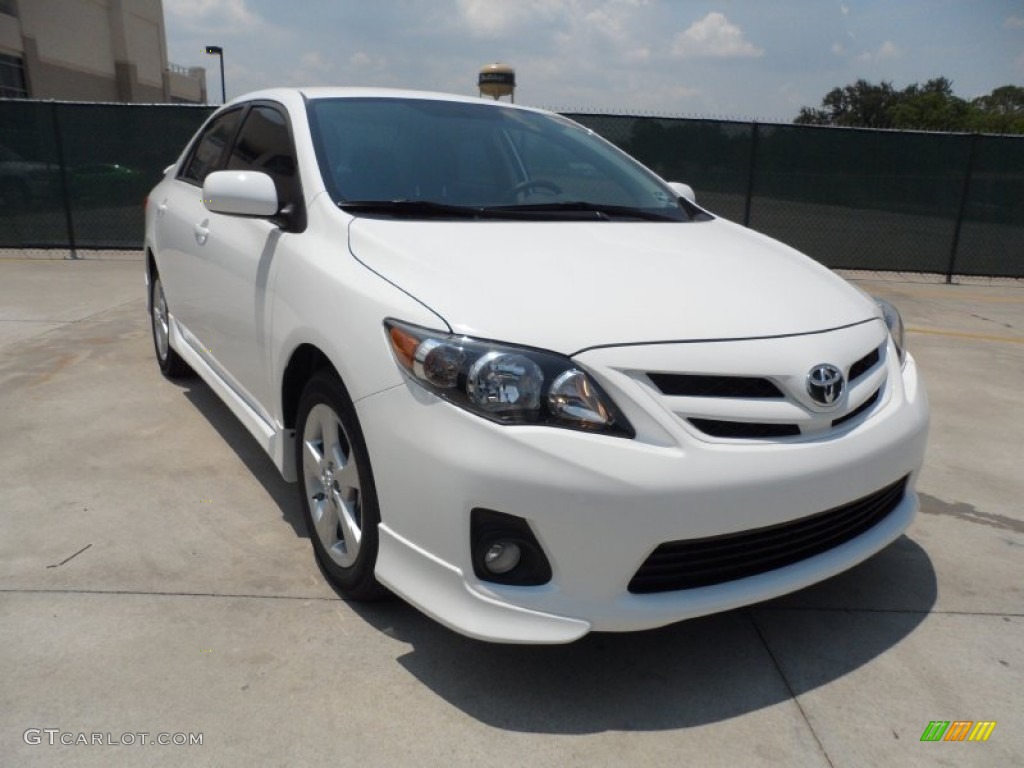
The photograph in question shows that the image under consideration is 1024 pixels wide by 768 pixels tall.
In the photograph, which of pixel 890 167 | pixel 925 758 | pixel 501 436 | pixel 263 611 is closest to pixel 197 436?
pixel 263 611

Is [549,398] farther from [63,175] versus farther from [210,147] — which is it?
[63,175]

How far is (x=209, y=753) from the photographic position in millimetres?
2025

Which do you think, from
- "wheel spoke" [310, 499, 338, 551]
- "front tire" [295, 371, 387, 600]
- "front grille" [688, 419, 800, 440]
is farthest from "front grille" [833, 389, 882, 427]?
"wheel spoke" [310, 499, 338, 551]

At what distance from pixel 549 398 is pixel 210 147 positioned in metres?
2.96

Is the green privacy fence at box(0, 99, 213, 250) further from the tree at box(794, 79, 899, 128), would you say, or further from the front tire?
the tree at box(794, 79, 899, 128)

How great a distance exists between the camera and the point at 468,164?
10.7 ft

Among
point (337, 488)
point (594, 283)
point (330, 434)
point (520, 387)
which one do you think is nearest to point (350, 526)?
point (337, 488)

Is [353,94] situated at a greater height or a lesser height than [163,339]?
greater

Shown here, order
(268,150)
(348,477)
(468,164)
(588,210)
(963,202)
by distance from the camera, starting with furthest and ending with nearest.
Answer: (963,202) < (268,150) < (468,164) < (588,210) < (348,477)

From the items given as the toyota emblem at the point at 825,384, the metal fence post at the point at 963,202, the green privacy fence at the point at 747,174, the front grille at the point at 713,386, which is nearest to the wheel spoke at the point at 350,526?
the front grille at the point at 713,386

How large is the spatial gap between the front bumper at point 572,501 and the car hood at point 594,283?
0.23m

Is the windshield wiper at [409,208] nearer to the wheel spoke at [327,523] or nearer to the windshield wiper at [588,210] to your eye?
the windshield wiper at [588,210]

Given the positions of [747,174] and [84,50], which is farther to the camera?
[84,50]

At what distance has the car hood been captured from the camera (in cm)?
215
